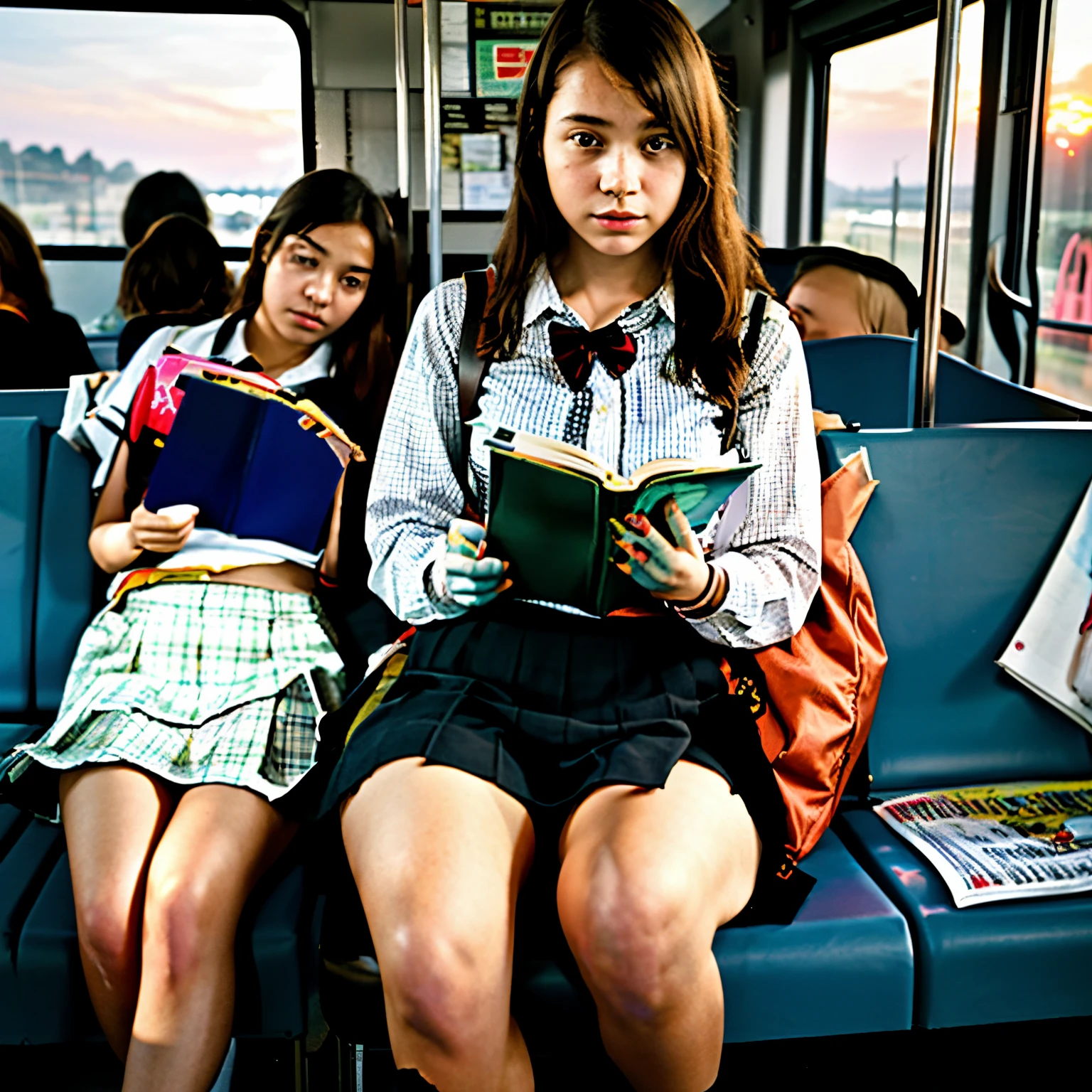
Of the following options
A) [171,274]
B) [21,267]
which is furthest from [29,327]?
[171,274]

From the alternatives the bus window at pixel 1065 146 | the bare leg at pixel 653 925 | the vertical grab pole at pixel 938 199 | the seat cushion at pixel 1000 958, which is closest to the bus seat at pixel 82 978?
the bare leg at pixel 653 925

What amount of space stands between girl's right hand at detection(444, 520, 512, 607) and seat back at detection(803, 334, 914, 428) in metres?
1.78

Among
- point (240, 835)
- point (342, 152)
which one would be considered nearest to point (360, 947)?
point (240, 835)

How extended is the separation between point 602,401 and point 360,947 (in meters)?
0.87

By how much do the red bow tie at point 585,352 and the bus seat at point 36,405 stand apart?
1.02 meters

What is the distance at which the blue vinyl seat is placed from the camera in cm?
311

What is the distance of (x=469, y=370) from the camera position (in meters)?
1.76

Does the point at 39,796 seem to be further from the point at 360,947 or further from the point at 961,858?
the point at 961,858

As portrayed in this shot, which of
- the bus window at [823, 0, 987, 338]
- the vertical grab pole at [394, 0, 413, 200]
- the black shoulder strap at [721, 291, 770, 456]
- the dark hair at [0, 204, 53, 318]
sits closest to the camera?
the black shoulder strap at [721, 291, 770, 456]

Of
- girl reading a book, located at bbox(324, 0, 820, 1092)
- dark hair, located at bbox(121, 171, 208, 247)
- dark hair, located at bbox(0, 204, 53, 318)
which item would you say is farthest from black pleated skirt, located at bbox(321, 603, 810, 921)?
dark hair, located at bbox(121, 171, 208, 247)

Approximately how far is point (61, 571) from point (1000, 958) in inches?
67.2

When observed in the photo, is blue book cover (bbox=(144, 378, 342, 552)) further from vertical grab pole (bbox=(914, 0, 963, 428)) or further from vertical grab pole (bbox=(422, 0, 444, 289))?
vertical grab pole (bbox=(914, 0, 963, 428))

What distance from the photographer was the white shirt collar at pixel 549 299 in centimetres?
178

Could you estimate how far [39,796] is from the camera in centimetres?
169
